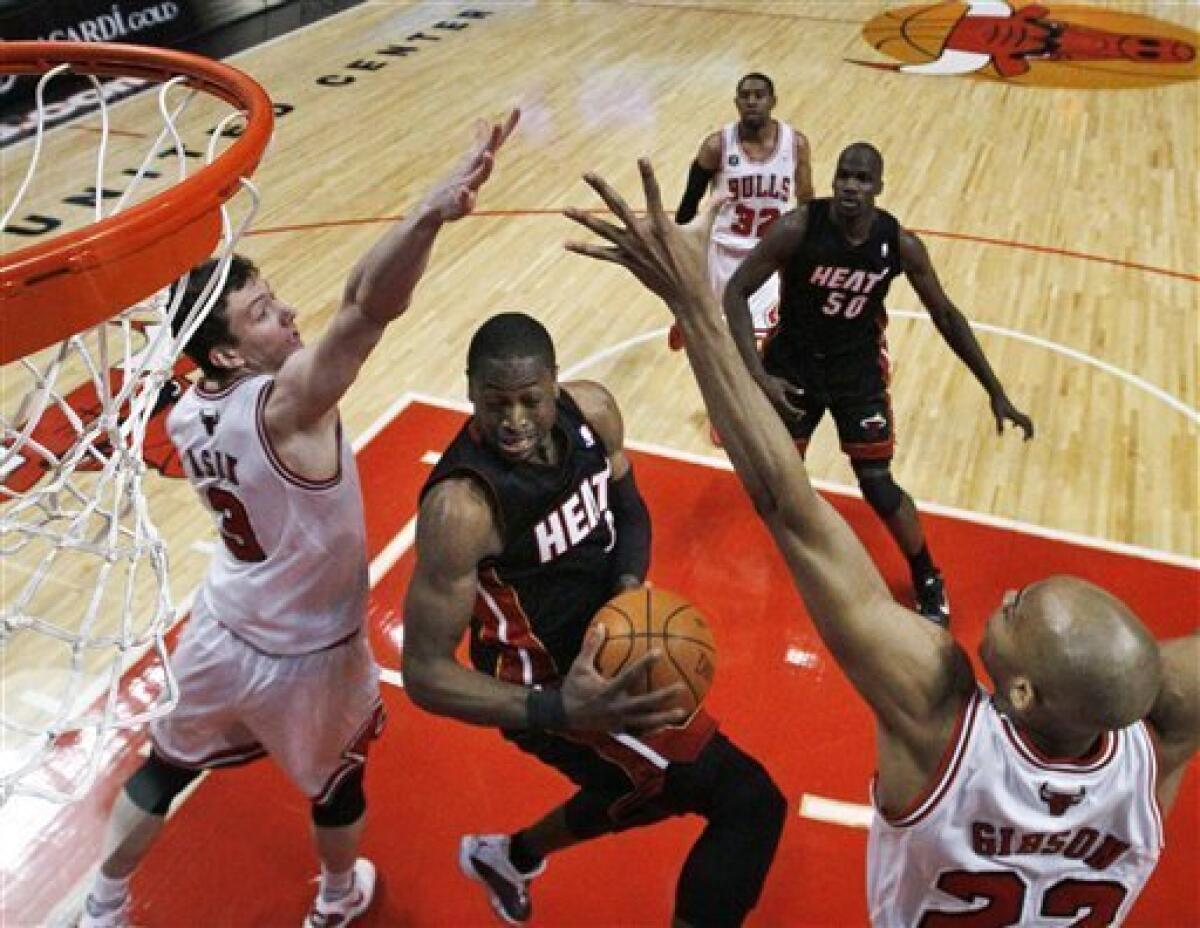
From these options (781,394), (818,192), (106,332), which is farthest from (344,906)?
(818,192)

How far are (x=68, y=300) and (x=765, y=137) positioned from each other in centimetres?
432

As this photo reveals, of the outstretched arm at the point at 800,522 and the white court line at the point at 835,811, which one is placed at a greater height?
the outstretched arm at the point at 800,522

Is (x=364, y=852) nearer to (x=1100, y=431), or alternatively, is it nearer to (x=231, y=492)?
(x=231, y=492)

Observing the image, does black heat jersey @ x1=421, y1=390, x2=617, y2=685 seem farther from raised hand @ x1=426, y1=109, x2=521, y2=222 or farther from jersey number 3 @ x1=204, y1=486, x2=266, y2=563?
raised hand @ x1=426, y1=109, x2=521, y2=222

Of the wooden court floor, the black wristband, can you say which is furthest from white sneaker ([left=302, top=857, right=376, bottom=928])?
the wooden court floor

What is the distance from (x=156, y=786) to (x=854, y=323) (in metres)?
2.85

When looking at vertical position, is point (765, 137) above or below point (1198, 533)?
above

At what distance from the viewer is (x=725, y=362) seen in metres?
1.89

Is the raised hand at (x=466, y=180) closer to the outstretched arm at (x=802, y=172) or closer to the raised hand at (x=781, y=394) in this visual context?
the raised hand at (x=781, y=394)

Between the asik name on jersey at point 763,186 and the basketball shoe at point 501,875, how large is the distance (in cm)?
350

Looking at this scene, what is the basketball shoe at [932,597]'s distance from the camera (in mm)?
4230

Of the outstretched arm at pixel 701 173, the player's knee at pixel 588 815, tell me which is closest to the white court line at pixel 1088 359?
the outstretched arm at pixel 701 173

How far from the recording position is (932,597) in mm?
4254

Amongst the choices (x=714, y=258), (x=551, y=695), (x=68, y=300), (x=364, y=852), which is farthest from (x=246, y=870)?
(x=714, y=258)
